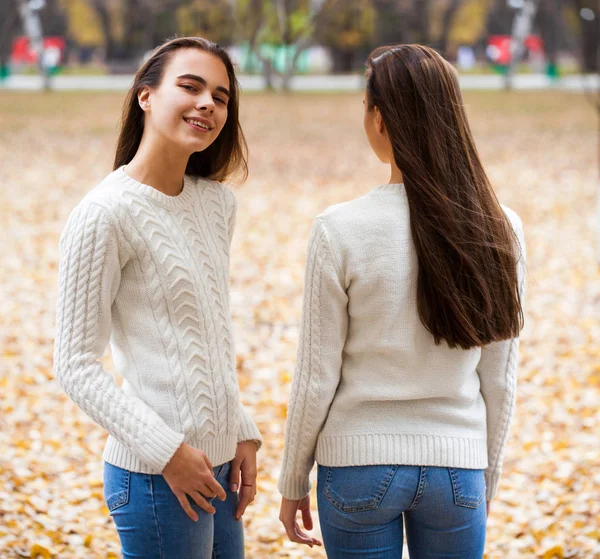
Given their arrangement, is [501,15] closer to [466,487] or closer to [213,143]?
[213,143]

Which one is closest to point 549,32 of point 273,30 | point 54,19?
point 273,30

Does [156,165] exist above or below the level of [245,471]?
above

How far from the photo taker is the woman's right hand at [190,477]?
196cm

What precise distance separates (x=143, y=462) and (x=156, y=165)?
69cm

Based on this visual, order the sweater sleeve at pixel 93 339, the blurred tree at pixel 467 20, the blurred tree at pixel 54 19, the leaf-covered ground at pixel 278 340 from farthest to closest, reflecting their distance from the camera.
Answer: the blurred tree at pixel 467 20, the blurred tree at pixel 54 19, the leaf-covered ground at pixel 278 340, the sweater sleeve at pixel 93 339

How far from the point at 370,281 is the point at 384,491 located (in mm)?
474

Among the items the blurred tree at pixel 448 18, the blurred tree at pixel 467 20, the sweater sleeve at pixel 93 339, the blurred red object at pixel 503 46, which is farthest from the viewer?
the blurred red object at pixel 503 46

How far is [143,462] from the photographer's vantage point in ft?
6.44

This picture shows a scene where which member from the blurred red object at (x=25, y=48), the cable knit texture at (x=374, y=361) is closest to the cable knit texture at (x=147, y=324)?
the cable knit texture at (x=374, y=361)

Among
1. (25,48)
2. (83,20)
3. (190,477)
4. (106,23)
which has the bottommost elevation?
(25,48)

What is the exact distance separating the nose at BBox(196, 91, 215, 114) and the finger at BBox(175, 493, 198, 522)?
88cm

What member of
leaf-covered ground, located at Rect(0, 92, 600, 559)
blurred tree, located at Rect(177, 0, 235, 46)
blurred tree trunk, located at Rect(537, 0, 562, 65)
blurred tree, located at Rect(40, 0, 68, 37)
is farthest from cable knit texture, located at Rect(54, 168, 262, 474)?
blurred tree, located at Rect(40, 0, 68, 37)

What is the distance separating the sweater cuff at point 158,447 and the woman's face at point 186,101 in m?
0.66

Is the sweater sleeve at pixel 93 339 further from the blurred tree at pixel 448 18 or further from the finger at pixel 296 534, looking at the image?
the blurred tree at pixel 448 18
